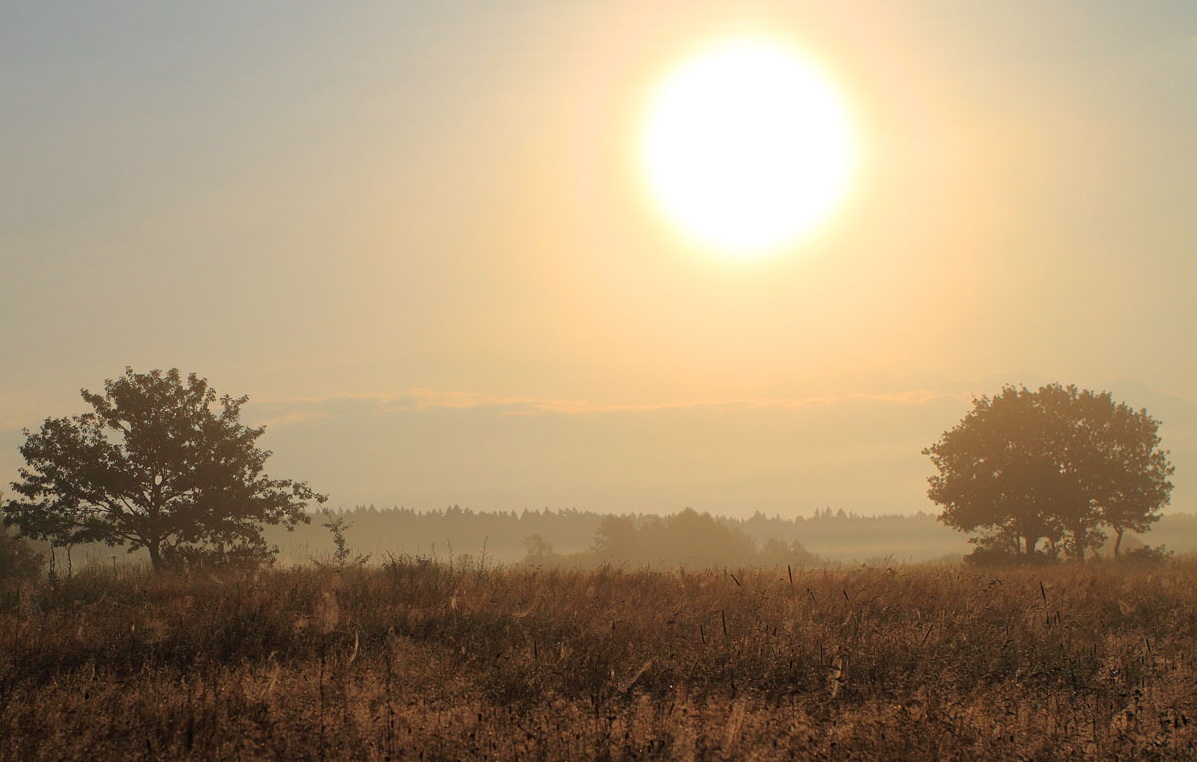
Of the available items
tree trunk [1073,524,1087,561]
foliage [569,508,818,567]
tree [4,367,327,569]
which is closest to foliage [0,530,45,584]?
tree [4,367,327,569]

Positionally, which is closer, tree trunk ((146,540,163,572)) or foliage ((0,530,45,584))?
tree trunk ((146,540,163,572))

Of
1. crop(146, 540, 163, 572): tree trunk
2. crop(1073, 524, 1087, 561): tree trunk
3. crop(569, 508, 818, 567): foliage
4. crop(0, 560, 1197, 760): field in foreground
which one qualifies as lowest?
crop(569, 508, 818, 567): foliage

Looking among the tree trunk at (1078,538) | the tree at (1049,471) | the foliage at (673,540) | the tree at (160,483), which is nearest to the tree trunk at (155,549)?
the tree at (160,483)

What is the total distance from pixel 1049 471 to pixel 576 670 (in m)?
43.1

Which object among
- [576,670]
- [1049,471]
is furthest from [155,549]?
[1049,471]

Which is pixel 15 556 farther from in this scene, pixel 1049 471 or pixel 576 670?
pixel 1049 471

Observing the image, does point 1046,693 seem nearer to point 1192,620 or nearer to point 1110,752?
point 1110,752

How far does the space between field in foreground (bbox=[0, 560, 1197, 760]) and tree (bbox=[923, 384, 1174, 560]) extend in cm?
3267

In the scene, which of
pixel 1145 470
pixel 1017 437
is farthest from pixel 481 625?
pixel 1145 470

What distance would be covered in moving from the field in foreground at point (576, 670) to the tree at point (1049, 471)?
1286 inches

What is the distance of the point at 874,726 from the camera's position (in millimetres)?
6938

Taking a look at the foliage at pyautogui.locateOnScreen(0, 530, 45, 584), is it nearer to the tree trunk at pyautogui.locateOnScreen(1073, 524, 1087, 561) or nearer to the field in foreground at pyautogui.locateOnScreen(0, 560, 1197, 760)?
the field in foreground at pyautogui.locateOnScreen(0, 560, 1197, 760)

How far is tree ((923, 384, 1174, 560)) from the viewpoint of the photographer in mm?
44562

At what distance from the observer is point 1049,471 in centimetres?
4466
